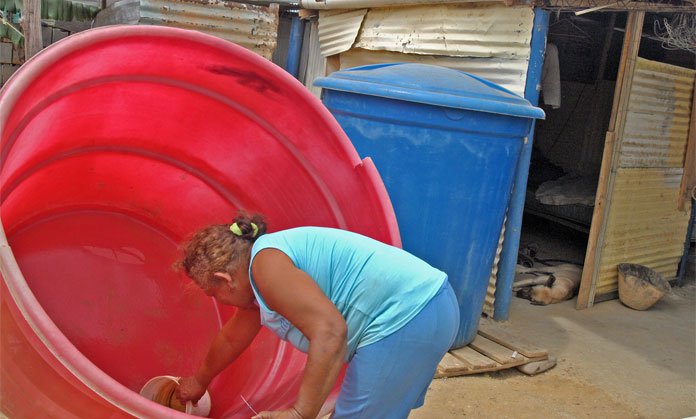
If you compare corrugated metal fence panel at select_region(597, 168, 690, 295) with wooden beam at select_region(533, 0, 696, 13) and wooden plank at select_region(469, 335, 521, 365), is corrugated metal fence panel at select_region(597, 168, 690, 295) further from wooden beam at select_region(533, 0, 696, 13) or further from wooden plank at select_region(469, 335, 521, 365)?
wooden plank at select_region(469, 335, 521, 365)

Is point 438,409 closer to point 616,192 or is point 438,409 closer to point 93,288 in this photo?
point 93,288

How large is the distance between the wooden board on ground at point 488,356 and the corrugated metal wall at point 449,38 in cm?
155

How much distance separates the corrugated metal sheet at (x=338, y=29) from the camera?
6.30 metres

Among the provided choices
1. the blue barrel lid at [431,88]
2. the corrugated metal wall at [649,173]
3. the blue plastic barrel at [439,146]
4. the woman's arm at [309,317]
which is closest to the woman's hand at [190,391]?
the woman's arm at [309,317]

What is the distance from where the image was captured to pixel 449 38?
5020mm

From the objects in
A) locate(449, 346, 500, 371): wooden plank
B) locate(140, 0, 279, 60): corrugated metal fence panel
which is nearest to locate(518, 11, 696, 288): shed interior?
locate(449, 346, 500, 371): wooden plank

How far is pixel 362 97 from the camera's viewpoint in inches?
142

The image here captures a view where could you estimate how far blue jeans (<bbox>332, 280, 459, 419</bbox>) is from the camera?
2.04m

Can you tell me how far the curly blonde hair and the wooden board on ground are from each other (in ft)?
6.57

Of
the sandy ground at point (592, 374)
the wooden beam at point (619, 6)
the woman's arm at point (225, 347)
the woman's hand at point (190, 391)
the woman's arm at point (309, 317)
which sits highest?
the wooden beam at point (619, 6)

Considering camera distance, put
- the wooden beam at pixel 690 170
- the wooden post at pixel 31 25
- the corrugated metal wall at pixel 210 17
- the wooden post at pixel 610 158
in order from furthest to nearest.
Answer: the corrugated metal wall at pixel 210 17, the wooden beam at pixel 690 170, the wooden post at pixel 610 158, the wooden post at pixel 31 25

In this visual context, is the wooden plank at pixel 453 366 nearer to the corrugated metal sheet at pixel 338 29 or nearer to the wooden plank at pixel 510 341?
the wooden plank at pixel 510 341

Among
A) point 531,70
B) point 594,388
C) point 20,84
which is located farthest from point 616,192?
point 20,84

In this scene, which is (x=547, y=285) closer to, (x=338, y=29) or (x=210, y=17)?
(x=338, y=29)
